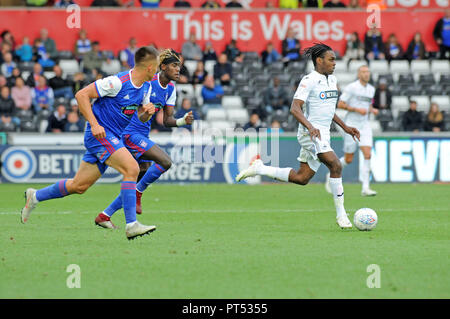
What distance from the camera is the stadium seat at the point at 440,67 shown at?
26375mm

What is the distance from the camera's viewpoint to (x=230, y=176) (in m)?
21.3

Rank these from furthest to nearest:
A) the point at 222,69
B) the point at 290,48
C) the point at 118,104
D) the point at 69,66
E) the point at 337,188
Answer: the point at 290,48
the point at 222,69
the point at 69,66
the point at 337,188
the point at 118,104

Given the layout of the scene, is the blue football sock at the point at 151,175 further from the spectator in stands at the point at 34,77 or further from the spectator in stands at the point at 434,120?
the spectator in stands at the point at 434,120

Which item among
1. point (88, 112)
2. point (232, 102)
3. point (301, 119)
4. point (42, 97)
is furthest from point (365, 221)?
point (42, 97)

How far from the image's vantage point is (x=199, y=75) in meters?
24.3

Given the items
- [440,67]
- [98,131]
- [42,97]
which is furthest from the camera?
[440,67]

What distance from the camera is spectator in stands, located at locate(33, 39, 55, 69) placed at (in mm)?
24422

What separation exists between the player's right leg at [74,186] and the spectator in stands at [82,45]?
14.6 metres

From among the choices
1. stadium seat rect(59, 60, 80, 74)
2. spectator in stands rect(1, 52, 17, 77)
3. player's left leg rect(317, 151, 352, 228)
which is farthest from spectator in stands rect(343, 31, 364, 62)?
player's left leg rect(317, 151, 352, 228)

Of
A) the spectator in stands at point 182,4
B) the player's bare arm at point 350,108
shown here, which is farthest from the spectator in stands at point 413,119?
the spectator in stands at point 182,4

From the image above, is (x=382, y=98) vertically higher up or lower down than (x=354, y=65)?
lower down

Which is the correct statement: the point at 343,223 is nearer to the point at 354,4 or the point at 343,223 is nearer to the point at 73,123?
the point at 73,123

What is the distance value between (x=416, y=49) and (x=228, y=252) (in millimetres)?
19164

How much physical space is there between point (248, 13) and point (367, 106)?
9.55 meters
